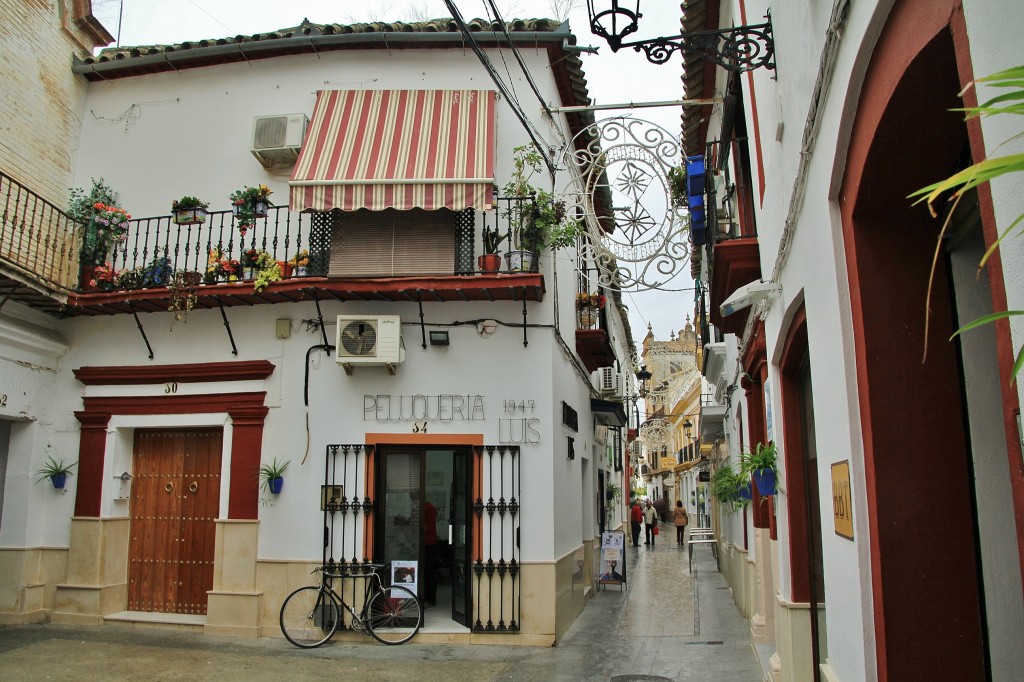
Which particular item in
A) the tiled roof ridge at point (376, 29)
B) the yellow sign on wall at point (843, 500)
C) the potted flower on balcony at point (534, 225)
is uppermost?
the tiled roof ridge at point (376, 29)

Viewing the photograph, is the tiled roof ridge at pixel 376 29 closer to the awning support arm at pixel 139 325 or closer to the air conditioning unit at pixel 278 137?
the air conditioning unit at pixel 278 137

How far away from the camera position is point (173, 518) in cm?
1106

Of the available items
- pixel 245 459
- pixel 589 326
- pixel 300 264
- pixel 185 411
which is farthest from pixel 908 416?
pixel 589 326

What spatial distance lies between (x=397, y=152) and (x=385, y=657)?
630 cm

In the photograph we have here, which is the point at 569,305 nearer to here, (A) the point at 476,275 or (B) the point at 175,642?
(A) the point at 476,275

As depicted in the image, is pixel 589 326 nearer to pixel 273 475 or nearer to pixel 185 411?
pixel 273 475

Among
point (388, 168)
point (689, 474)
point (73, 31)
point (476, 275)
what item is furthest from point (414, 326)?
point (689, 474)

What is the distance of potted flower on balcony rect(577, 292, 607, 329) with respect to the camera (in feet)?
45.9

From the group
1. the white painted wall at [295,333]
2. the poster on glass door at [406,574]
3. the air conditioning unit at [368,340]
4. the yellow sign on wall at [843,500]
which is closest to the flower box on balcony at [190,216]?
the white painted wall at [295,333]

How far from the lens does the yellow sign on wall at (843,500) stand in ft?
12.5

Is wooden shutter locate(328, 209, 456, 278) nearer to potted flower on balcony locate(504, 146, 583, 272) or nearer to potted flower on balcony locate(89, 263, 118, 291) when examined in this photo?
potted flower on balcony locate(504, 146, 583, 272)

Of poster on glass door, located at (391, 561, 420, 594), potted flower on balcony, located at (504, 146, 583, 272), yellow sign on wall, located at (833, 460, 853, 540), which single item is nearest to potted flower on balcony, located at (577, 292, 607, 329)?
potted flower on balcony, located at (504, 146, 583, 272)

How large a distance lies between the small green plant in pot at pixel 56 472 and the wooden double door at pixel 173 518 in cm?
87

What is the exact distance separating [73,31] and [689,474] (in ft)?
134
